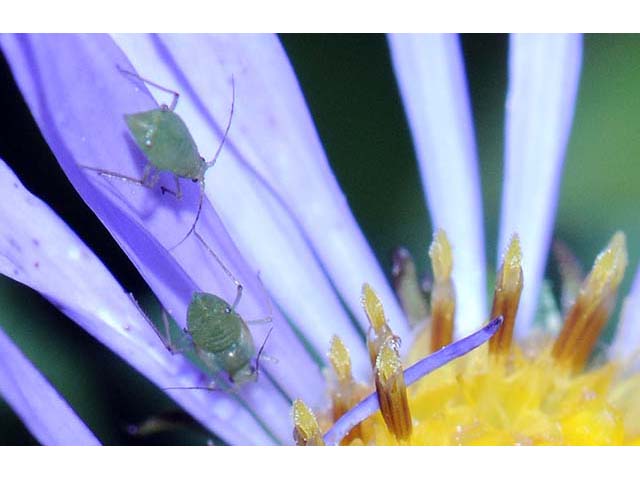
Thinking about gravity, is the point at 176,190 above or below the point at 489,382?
above

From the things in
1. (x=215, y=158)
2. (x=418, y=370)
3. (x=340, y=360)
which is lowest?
(x=418, y=370)

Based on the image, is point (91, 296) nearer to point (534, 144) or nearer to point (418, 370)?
point (418, 370)

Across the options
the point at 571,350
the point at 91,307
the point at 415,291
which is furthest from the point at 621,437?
the point at 91,307

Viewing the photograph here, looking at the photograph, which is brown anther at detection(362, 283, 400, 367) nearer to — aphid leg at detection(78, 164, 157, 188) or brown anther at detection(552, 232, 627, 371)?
brown anther at detection(552, 232, 627, 371)

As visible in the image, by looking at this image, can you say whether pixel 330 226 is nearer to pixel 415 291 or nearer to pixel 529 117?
pixel 415 291

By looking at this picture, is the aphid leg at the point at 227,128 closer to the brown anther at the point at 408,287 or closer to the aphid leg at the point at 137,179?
the aphid leg at the point at 137,179

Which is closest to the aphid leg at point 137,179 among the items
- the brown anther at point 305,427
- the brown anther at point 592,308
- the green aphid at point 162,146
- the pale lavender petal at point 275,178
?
the green aphid at point 162,146

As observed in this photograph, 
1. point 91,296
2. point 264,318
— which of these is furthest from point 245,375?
point 91,296
